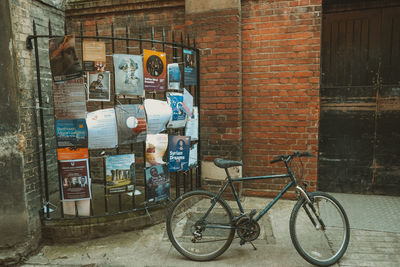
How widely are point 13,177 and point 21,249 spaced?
0.82 metres

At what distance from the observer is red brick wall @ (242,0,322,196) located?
14.6 feet

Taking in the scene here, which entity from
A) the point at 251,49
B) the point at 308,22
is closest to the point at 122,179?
the point at 251,49

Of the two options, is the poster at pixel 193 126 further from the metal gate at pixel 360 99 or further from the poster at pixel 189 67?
the metal gate at pixel 360 99

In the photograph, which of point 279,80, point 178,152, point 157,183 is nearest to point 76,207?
point 157,183

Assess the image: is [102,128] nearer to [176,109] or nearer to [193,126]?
[176,109]

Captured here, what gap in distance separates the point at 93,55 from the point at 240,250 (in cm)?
285

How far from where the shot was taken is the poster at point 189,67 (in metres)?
4.31

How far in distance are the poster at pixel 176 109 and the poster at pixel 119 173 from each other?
844 mm

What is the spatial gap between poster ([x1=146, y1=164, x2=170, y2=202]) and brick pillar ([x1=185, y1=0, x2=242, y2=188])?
110 cm

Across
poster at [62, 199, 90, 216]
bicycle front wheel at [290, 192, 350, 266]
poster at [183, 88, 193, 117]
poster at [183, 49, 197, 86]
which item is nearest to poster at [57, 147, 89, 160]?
poster at [62, 199, 90, 216]

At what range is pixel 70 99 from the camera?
3.32 m

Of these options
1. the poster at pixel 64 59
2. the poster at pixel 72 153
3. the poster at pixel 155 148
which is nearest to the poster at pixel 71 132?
the poster at pixel 72 153

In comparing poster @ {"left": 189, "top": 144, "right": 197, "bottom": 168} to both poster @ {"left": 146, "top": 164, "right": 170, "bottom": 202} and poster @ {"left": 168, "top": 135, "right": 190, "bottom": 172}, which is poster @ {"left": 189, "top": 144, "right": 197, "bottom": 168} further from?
poster @ {"left": 146, "top": 164, "right": 170, "bottom": 202}

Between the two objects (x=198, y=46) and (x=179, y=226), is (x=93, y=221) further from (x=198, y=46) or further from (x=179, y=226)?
(x=198, y=46)
